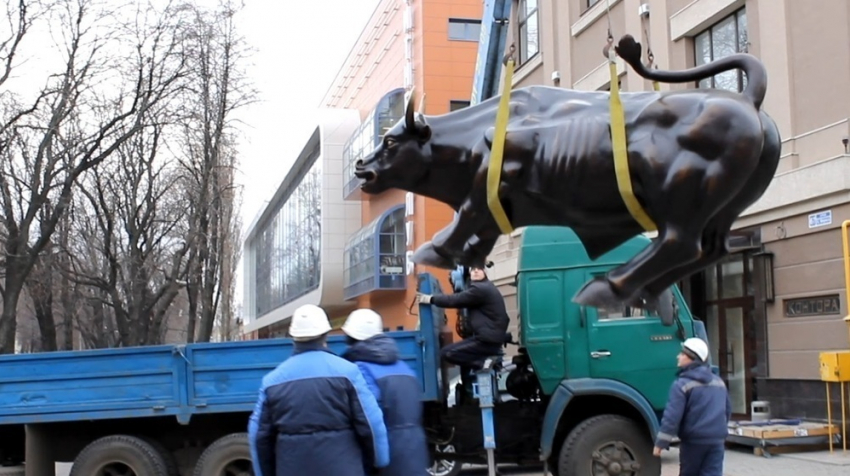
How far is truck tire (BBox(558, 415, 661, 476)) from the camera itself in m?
9.37

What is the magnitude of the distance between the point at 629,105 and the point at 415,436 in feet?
12.7

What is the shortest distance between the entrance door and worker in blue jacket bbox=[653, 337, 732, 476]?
25.4 feet

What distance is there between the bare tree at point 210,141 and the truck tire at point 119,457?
12.2 meters

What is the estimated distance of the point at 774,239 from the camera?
13781 mm

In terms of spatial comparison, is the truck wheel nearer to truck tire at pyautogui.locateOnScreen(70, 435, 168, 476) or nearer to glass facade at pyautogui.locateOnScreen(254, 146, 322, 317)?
truck tire at pyautogui.locateOnScreen(70, 435, 168, 476)

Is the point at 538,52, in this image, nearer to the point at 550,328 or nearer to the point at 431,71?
the point at 431,71

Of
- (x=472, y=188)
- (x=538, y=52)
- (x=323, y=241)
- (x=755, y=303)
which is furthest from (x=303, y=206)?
(x=472, y=188)

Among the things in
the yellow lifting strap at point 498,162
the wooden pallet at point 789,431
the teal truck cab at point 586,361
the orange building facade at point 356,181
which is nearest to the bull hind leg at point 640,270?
the yellow lifting strap at point 498,162

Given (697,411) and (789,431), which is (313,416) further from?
(789,431)

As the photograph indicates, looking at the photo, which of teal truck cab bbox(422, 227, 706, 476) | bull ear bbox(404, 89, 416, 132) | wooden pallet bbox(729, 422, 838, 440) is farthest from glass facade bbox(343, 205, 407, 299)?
bull ear bbox(404, 89, 416, 132)

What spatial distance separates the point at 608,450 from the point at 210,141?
14599 mm

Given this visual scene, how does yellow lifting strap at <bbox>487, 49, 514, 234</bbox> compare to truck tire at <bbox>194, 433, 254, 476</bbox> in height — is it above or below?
above

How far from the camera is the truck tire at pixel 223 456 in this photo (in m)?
9.85

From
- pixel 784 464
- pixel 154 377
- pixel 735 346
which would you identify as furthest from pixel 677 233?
pixel 735 346
